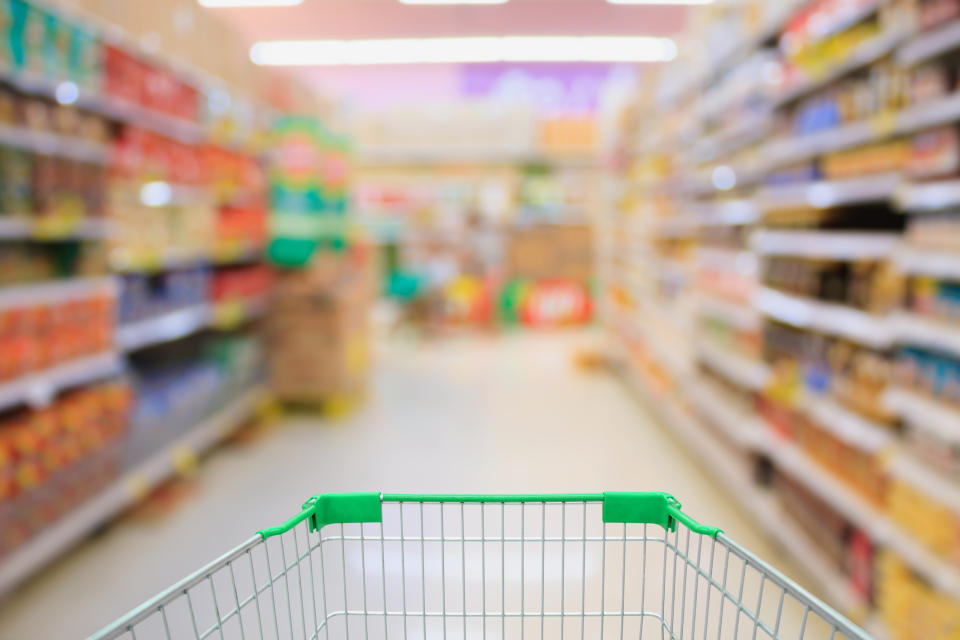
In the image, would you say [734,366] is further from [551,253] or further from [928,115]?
[551,253]

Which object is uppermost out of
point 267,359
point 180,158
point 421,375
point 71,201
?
point 180,158

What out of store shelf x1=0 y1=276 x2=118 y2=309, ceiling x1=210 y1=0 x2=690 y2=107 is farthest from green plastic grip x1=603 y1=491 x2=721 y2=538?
ceiling x1=210 y1=0 x2=690 y2=107

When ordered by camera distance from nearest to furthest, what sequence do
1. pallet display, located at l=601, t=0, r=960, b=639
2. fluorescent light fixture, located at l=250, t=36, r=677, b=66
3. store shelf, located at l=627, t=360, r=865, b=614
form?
pallet display, located at l=601, t=0, r=960, b=639 → store shelf, located at l=627, t=360, r=865, b=614 → fluorescent light fixture, located at l=250, t=36, r=677, b=66

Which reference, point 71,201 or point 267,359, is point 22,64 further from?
point 267,359

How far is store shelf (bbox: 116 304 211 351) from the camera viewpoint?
338cm

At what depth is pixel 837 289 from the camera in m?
2.57

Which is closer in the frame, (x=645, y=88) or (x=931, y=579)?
(x=931, y=579)

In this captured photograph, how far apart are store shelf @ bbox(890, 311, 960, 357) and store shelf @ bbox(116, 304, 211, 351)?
3278 mm

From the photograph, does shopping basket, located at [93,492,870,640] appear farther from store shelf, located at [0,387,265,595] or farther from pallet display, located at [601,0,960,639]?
store shelf, located at [0,387,265,595]

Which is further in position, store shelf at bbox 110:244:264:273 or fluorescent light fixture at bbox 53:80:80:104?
store shelf at bbox 110:244:264:273

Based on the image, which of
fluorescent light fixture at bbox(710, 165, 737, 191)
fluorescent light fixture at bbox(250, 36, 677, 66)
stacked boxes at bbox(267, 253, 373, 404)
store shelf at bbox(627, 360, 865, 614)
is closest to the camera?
store shelf at bbox(627, 360, 865, 614)

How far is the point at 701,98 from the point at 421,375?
136 inches

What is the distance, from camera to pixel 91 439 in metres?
2.94

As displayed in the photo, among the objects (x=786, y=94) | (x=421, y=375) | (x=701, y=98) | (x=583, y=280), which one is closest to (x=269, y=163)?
(x=421, y=375)
